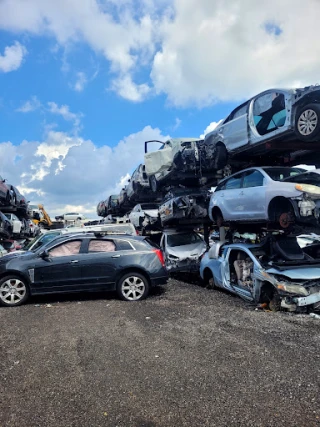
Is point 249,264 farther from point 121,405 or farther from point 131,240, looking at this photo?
point 121,405

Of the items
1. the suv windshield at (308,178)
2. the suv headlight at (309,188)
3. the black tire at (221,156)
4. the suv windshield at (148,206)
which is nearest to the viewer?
the suv headlight at (309,188)

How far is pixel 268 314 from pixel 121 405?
3.72 metres

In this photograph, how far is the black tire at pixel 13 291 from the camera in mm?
7590

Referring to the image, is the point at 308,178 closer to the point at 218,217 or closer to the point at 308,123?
the point at 308,123

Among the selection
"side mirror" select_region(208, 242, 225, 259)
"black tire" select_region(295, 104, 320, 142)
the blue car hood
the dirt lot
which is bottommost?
the dirt lot

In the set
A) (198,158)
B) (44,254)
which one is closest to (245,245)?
(198,158)

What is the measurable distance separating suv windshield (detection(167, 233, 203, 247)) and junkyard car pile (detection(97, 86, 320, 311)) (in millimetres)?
35

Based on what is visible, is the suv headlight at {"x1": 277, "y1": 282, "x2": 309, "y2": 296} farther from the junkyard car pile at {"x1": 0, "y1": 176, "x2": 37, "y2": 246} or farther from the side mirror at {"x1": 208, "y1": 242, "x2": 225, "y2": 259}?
the junkyard car pile at {"x1": 0, "y1": 176, "x2": 37, "y2": 246}

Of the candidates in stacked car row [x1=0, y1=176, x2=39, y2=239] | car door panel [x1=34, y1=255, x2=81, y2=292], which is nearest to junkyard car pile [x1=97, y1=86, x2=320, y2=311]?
car door panel [x1=34, y1=255, x2=81, y2=292]

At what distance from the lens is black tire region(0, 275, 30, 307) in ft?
24.9

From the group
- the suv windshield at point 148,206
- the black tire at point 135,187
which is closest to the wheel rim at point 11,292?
the black tire at point 135,187

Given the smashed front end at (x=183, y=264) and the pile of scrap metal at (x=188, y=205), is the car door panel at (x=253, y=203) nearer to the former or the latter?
the pile of scrap metal at (x=188, y=205)

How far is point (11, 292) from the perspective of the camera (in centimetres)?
761

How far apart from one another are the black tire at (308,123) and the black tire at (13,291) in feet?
20.8
